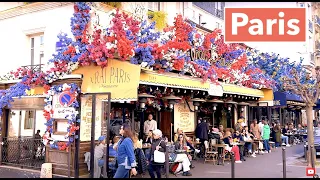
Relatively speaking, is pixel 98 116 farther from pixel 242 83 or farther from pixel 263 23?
pixel 242 83

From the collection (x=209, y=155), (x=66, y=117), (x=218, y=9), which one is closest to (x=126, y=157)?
(x=66, y=117)

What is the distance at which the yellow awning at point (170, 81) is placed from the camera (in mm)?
10422

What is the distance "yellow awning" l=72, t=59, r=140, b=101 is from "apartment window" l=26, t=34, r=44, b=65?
7.93 ft

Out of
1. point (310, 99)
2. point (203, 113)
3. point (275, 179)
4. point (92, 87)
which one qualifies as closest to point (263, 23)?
point (275, 179)

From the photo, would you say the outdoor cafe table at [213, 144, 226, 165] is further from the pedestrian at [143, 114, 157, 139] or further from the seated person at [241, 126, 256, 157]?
the pedestrian at [143, 114, 157, 139]

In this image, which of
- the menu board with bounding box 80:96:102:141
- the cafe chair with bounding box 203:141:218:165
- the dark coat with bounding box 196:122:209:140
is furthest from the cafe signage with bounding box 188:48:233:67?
the menu board with bounding box 80:96:102:141

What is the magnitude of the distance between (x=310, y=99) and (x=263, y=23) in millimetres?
7508

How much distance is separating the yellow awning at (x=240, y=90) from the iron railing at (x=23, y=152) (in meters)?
7.74

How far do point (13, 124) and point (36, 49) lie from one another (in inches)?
128

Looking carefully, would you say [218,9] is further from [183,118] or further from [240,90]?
[183,118]

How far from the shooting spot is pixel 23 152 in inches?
495

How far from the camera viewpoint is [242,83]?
17.0m

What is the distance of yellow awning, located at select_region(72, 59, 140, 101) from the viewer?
9844 millimetres

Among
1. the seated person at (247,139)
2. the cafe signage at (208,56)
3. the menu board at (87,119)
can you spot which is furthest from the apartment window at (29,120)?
the seated person at (247,139)
